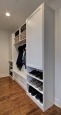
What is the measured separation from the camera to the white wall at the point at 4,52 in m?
3.97

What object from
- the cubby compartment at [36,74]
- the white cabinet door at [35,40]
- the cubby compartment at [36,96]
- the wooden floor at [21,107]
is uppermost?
the white cabinet door at [35,40]

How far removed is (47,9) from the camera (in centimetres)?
157

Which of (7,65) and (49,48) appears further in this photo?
(7,65)

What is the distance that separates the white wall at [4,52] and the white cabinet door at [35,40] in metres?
2.37

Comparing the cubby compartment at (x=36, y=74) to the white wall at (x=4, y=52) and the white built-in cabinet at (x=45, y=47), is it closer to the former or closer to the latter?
the white built-in cabinet at (x=45, y=47)

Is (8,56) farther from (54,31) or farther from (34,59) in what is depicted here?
(54,31)

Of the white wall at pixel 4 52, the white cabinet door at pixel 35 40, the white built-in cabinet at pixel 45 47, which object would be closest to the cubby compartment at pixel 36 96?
the white built-in cabinet at pixel 45 47

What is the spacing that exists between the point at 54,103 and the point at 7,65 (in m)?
3.04

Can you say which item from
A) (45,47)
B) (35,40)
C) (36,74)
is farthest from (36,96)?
(35,40)

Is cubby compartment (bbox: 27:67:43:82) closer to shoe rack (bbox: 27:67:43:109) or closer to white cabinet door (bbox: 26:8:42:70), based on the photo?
shoe rack (bbox: 27:67:43:109)

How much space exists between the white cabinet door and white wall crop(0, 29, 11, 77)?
2.37m

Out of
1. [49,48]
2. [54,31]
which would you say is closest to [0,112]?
[49,48]

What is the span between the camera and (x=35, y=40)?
1770 mm

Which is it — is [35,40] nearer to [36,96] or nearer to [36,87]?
[36,87]
